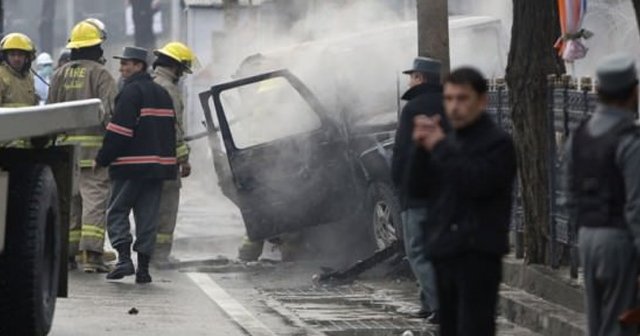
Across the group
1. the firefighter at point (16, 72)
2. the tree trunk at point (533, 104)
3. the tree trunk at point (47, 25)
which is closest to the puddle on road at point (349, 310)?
the tree trunk at point (533, 104)

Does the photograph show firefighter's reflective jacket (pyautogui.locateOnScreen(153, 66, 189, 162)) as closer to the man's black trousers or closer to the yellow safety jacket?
the yellow safety jacket

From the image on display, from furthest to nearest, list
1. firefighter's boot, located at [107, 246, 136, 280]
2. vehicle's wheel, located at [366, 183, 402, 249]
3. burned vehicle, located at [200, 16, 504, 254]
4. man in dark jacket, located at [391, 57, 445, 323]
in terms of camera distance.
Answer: burned vehicle, located at [200, 16, 504, 254] → vehicle's wheel, located at [366, 183, 402, 249] → firefighter's boot, located at [107, 246, 136, 280] → man in dark jacket, located at [391, 57, 445, 323]

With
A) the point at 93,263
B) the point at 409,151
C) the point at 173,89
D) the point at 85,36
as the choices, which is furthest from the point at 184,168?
the point at 409,151

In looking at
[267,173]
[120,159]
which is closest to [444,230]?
[120,159]

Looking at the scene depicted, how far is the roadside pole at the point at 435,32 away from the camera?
14.3m

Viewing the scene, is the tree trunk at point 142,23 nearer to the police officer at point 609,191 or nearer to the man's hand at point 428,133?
the police officer at point 609,191

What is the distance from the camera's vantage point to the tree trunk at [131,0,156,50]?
4294 centimetres

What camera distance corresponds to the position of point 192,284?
47.3ft

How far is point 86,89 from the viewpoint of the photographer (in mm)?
15016

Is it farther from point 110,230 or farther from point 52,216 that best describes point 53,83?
point 52,216

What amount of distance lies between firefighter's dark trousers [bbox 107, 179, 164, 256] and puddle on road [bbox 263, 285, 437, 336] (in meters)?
1.01

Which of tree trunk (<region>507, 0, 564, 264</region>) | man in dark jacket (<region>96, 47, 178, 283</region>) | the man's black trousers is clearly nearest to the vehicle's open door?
man in dark jacket (<region>96, 47, 178, 283</region>)

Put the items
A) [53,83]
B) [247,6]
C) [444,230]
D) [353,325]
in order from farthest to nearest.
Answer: [247,6] → [53,83] → [353,325] → [444,230]

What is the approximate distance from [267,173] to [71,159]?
15.1 ft
